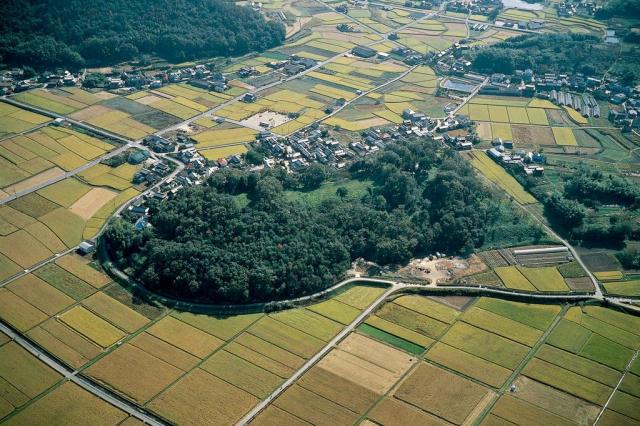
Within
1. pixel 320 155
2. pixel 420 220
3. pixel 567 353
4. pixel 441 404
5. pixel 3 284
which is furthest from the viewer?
pixel 320 155

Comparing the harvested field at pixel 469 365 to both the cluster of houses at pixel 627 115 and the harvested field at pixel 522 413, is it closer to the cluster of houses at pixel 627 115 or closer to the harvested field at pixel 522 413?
the harvested field at pixel 522 413

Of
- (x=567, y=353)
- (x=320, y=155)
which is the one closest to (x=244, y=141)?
(x=320, y=155)

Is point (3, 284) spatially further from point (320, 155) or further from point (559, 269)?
point (559, 269)

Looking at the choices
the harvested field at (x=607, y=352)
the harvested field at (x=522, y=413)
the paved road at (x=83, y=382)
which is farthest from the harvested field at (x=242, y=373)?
the harvested field at (x=607, y=352)

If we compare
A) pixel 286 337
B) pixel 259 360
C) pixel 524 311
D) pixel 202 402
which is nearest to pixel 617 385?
pixel 524 311

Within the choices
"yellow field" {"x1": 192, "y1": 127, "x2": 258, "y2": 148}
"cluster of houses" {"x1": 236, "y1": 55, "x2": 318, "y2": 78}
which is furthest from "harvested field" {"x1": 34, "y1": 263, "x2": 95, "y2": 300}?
"cluster of houses" {"x1": 236, "y1": 55, "x2": 318, "y2": 78}
